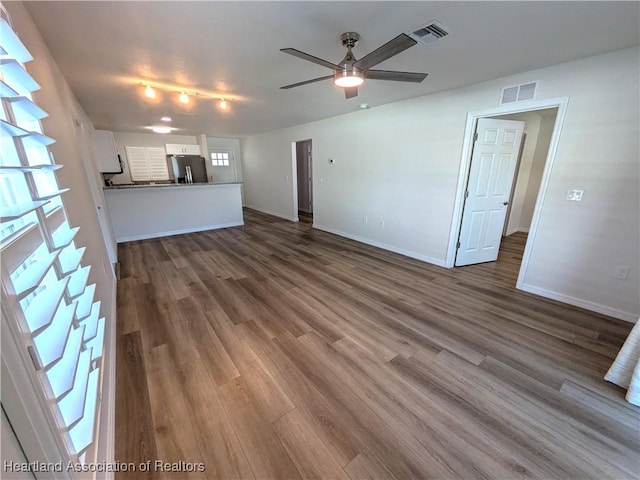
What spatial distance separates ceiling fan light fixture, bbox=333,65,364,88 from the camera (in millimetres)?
1862

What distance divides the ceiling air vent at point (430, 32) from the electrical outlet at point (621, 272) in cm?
263

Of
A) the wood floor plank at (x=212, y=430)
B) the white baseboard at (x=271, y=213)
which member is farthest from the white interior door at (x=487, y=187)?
the white baseboard at (x=271, y=213)

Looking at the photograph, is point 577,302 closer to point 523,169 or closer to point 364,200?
point 364,200

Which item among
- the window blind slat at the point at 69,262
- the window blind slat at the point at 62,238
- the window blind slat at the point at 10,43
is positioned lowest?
the window blind slat at the point at 69,262

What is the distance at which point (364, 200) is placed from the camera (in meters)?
4.64

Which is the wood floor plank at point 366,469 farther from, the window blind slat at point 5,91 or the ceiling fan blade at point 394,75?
the ceiling fan blade at point 394,75

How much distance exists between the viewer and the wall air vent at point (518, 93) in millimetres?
2572

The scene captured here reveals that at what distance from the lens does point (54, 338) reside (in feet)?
2.89

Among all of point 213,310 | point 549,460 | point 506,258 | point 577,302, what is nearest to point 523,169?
point 506,258

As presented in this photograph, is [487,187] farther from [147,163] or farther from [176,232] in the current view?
[147,163]

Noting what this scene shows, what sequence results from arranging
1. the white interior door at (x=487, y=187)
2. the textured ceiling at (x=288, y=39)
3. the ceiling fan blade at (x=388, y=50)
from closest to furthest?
the ceiling fan blade at (x=388, y=50)
the textured ceiling at (x=288, y=39)
the white interior door at (x=487, y=187)

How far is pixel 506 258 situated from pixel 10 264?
505 centimetres

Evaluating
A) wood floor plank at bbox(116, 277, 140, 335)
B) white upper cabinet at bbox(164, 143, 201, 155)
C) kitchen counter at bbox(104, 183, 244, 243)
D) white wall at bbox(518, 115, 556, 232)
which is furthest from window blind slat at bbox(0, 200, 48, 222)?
white upper cabinet at bbox(164, 143, 201, 155)

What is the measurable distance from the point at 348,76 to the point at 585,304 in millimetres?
3202
